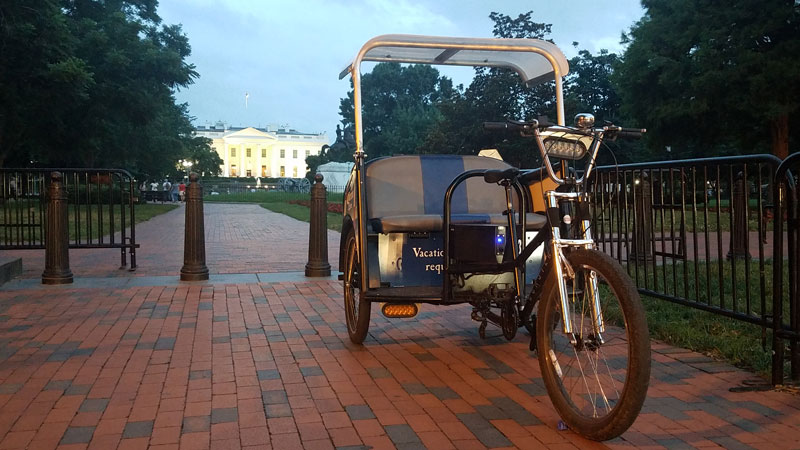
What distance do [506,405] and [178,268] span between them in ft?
23.5

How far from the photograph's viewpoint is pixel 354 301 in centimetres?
547

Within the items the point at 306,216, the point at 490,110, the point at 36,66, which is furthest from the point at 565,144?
the point at 490,110

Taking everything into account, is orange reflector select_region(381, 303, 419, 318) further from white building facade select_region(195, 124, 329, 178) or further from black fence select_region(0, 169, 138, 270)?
white building facade select_region(195, 124, 329, 178)

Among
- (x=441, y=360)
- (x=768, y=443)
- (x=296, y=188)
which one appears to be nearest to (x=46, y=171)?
(x=441, y=360)

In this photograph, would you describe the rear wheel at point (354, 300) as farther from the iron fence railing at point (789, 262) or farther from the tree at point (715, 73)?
the tree at point (715, 73)

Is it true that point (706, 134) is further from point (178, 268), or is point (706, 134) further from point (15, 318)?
point (15, 318)

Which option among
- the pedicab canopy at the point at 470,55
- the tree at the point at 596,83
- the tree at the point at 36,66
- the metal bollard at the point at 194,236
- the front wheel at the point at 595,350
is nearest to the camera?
the front wheel at the point at 595,350

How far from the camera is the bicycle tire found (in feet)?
16.6

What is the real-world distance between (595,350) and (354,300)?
2.45 metres

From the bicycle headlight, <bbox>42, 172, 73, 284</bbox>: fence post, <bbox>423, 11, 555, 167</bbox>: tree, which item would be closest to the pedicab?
the bicycle headlight

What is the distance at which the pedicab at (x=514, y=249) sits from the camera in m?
3.27

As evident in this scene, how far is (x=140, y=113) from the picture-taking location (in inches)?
1230

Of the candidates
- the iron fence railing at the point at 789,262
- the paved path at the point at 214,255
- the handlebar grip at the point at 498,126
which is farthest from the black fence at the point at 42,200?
the iron fence railing at the point at 789,262

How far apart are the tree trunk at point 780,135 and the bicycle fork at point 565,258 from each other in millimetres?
28043
